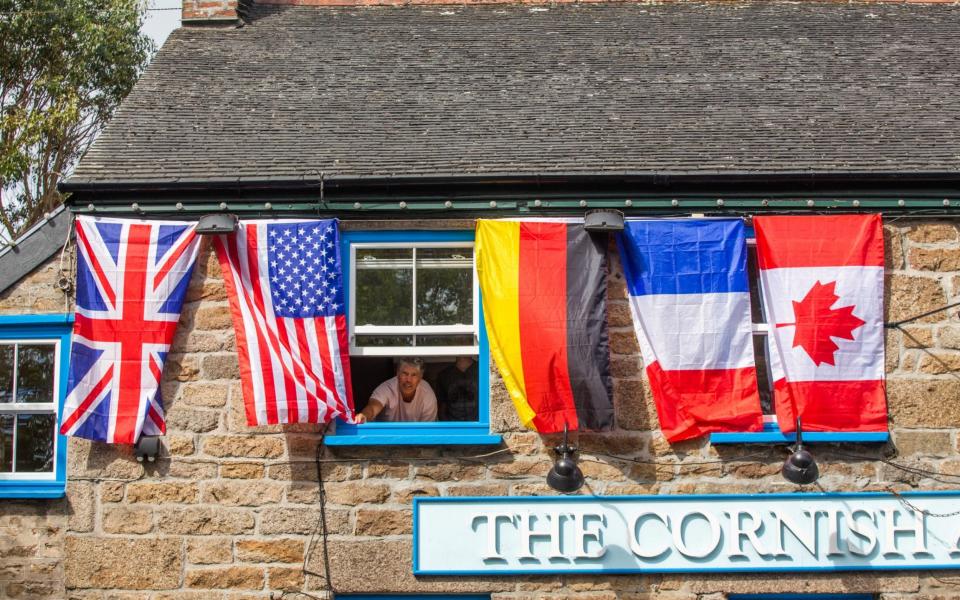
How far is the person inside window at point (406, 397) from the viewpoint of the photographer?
9023 mm

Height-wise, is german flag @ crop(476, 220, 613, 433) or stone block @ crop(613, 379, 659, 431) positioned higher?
german flag @ crop(476, 220, 613, 433)

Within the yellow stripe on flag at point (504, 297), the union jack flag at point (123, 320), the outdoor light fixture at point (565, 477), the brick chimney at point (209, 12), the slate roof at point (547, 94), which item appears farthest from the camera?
the brick chimney at point (209, 12)

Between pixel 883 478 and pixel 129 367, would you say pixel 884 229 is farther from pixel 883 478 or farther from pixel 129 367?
pixel 129 367

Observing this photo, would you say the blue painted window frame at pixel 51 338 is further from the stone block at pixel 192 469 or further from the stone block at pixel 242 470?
the stone block at pixel 242 470

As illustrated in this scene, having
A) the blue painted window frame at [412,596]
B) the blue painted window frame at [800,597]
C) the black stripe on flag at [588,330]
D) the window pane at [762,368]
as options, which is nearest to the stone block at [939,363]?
the window pane at [762,368]

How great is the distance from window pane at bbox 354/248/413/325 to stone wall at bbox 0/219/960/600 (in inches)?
41.0

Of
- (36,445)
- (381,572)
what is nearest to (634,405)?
(381,572)

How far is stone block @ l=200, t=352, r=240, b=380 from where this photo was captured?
8.79 m

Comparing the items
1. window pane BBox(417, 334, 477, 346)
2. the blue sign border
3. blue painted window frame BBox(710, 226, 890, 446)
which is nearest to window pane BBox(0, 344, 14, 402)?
window pane BBox(417, 334, 477, 346)

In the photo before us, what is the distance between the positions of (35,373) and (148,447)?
1284mm

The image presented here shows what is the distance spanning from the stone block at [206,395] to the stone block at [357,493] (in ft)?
3.63

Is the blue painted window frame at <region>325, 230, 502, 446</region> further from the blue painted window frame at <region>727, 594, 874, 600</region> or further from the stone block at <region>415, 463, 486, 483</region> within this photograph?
the blue painted window frame at <region>727, 594, 874, 600</region>

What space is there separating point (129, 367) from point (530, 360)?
317 centimetres

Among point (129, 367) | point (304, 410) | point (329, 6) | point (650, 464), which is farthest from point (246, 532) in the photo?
point (329, 6)
